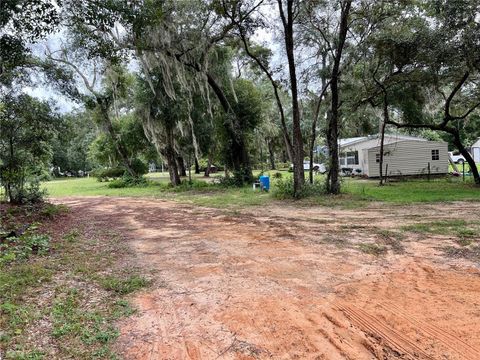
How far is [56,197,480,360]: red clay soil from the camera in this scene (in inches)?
116

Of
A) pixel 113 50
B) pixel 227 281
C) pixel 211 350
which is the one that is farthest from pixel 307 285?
pixel 113 50

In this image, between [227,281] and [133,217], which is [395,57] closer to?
[133,217]

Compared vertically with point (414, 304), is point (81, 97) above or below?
above

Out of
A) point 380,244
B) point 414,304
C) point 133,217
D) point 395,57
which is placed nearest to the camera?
point 414,304

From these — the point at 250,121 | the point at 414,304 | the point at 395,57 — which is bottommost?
the point at 414,304

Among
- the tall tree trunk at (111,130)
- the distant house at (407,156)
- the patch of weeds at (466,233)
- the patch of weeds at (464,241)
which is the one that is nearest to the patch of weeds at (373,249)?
the patch of weeds at (464,241)

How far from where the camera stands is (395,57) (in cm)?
1296

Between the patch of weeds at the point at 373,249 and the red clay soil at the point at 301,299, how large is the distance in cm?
13

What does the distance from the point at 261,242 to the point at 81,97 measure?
8.62 m

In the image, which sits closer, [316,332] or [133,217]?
[316,332]

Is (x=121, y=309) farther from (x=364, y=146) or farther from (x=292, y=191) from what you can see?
(x=364, y=146)

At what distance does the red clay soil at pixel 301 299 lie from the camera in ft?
9.67

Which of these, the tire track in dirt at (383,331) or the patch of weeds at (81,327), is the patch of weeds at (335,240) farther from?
the patch of weeds at (81,327)

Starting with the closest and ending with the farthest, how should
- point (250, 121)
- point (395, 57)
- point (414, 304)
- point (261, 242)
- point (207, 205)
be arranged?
point (414, 304)
point (261, 242)
point (207, 205)
point (395, 57)
point (250, 121)
